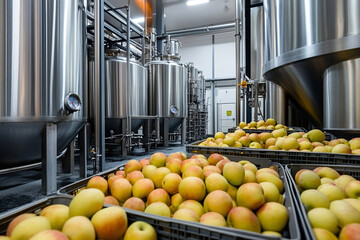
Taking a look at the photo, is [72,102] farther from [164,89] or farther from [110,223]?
[164,89]

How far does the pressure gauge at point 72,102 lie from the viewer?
170 centimetres

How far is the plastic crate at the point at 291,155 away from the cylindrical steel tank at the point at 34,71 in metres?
1.08

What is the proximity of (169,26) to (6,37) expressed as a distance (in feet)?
27.9

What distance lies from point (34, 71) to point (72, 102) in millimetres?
348

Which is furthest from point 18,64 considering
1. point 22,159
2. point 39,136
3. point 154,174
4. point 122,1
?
point 122,1

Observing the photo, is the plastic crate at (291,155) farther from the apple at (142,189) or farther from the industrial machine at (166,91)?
the industrial machine at (166,91)

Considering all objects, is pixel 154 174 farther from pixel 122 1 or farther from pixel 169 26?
pixel 169 26

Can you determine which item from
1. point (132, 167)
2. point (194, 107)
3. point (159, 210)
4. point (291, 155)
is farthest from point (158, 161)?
point (194, 107)

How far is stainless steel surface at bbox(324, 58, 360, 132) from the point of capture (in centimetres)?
124

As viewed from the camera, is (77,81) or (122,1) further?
(122,1)

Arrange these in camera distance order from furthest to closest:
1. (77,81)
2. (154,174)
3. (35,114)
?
(77,81) < (35,114) < (154,174)

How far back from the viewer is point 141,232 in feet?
1.45

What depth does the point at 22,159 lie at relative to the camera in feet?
5.65

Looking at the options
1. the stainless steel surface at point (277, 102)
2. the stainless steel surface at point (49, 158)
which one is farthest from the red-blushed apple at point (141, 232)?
the stainless steel surface at point (277, 102)
